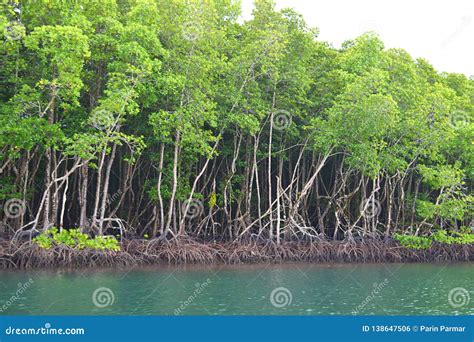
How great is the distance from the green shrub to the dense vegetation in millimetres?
92

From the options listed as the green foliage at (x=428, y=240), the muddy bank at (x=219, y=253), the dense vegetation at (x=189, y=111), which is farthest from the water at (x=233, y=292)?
the green foliage at (x=428, y=240)

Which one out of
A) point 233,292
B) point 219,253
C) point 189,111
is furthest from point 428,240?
point 233,292

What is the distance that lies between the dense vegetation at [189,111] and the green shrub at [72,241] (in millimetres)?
92

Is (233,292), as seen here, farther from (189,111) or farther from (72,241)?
(189,111)

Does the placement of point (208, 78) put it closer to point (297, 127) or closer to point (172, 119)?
point (172, 119)

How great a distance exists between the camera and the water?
1099 centimetres

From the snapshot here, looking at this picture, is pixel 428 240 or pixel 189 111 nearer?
pixel 189 111

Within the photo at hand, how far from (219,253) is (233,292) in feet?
21.3

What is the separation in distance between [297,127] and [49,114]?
10.5 m

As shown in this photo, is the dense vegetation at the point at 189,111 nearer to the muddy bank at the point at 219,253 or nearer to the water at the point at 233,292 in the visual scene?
the muddy bank at the point at 219,253

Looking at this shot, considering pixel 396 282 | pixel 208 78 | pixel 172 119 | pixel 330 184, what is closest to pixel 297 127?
pixel 330 184

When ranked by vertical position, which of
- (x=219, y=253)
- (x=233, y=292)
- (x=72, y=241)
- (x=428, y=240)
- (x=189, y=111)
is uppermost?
(x=189, y=111)

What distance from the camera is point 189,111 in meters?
18.5

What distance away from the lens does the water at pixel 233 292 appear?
11.0 m
